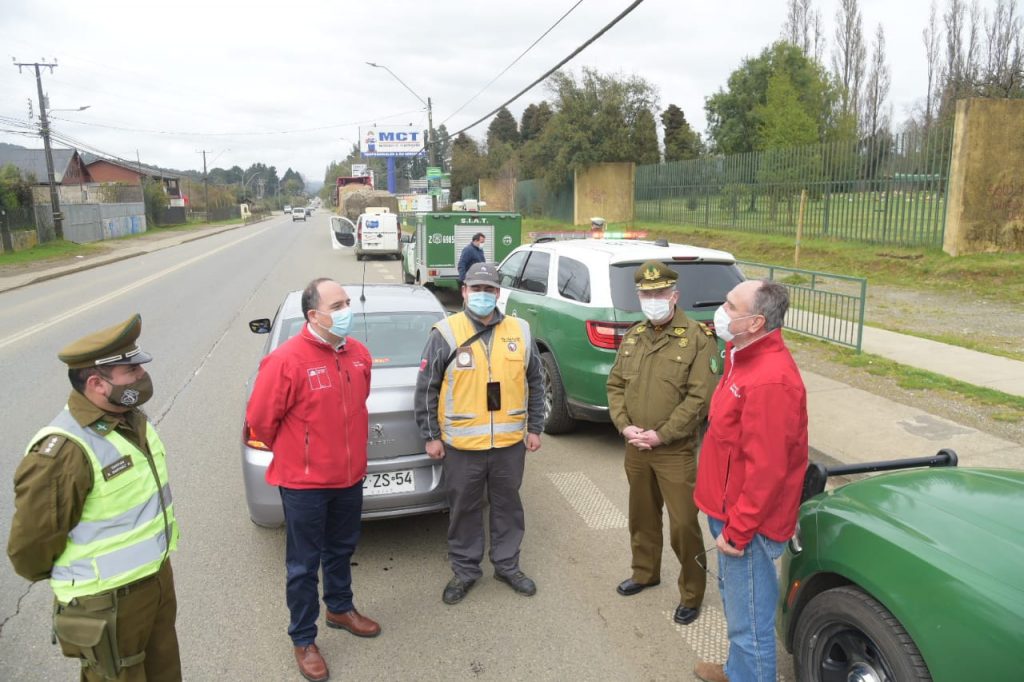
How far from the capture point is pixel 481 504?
4.10 m

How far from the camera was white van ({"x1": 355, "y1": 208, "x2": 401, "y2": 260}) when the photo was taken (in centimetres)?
2725

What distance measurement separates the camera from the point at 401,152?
80.9 meters

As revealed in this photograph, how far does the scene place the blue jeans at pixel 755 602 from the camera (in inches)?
112

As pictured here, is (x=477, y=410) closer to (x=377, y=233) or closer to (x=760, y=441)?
(x=760, y=441)

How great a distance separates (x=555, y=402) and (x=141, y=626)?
14.6 ft

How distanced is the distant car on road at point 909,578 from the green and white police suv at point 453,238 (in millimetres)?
12160

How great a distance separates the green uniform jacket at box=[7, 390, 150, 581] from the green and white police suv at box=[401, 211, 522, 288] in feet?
40.7

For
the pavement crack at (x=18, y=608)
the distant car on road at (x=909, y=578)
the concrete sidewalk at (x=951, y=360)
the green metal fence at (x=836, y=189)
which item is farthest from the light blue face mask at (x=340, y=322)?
the green metal fence at (x=836, y=189)

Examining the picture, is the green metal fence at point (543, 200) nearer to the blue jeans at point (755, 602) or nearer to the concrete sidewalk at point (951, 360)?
the concrete sidewalk at point (951, 360)

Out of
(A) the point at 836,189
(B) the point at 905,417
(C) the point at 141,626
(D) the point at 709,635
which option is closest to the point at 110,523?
(C) the point at 141,626

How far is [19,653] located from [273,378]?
192cm

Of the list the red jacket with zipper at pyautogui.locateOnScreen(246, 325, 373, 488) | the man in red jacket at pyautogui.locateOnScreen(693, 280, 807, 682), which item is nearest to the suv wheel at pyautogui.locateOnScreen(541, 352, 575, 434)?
the red jacket with zipper at pyautogui.locateOnScreen(246, 325, 373, 488)

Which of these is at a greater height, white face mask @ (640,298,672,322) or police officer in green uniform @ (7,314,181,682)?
white face mask @ (640,298,672,322)

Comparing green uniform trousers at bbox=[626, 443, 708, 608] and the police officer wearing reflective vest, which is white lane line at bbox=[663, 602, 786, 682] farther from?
the police officer wearing reflective vest
